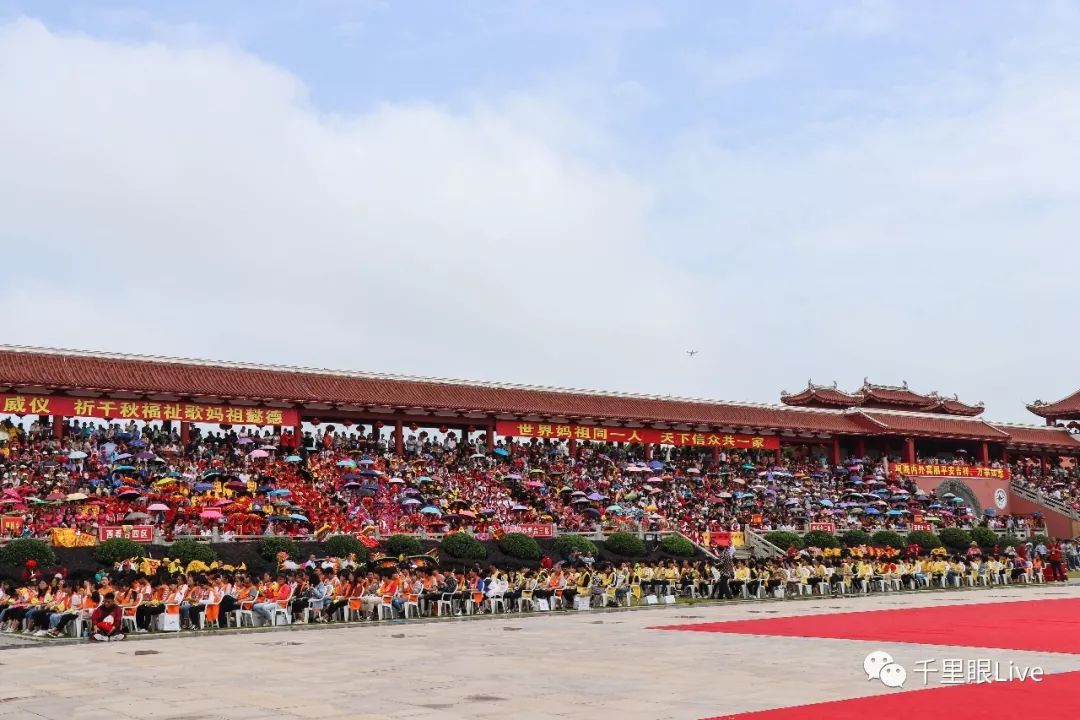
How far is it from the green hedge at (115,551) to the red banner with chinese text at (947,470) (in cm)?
3623

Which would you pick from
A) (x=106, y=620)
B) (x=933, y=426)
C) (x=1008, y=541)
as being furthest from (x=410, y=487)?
(x=933, y=426)

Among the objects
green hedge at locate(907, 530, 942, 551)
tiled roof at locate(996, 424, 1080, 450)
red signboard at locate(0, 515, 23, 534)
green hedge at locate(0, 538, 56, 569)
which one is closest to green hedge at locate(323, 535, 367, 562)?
green hedge at locate(0, 538, 56, 569)

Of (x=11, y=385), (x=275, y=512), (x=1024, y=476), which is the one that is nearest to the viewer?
(x=275, y=512)

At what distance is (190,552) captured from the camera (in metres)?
27.5

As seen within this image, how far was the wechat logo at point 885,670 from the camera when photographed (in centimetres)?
1156

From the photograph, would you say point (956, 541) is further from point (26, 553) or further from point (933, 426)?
point (26, 553)

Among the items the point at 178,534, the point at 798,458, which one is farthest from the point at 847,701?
the point at 798,458

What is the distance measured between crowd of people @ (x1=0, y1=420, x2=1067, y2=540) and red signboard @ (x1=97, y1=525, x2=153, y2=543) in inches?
11.3

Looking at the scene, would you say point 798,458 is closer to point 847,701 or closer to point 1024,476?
point 1024,476

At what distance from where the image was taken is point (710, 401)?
5000 centimetres

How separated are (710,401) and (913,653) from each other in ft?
117

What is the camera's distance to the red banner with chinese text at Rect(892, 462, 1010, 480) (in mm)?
51375

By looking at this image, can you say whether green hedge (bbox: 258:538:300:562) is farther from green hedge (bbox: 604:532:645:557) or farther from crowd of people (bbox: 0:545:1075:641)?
green hedge (bbox: 604:532:645:557)

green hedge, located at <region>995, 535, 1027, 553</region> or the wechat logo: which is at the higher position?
the wechat logo
